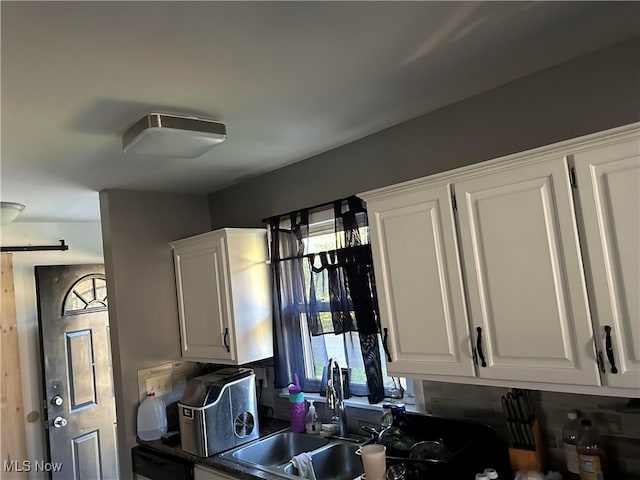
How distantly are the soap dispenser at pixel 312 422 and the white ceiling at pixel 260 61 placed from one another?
1.50m

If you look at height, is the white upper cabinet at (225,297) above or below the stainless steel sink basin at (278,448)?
above

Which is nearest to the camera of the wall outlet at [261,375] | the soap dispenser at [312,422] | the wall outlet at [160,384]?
the soap dispenser at [312,422]

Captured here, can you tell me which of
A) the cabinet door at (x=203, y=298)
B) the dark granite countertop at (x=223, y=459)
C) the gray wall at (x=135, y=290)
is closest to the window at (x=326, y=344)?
the dark granite countertop at (x=223, y=459)

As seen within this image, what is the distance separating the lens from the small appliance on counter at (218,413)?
2.48m

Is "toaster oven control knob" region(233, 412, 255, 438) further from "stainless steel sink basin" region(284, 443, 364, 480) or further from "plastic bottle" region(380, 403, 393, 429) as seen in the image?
"plastic bottle" region(380, 403, 393, 429)

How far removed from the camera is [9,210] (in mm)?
3035

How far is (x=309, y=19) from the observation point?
1.30 meters

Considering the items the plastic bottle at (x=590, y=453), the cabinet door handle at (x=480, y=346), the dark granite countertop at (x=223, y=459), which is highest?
the cabinet door handle at (x=480, y=346)

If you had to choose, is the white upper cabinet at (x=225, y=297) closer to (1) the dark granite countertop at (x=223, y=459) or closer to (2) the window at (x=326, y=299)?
(2) the window at (x=326, y=299)

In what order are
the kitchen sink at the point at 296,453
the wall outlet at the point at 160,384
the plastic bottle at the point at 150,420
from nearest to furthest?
the kitchen sink at the point at 296,453 → the plastic bottle at the point at 150,420 → the wall outlet at the point at 160,384

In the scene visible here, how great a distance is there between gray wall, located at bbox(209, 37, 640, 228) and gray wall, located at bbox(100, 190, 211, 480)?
2.67 ft

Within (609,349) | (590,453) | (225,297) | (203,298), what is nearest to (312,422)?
(225,297)

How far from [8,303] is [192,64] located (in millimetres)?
2959

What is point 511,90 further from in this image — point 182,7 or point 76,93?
point 76,93
